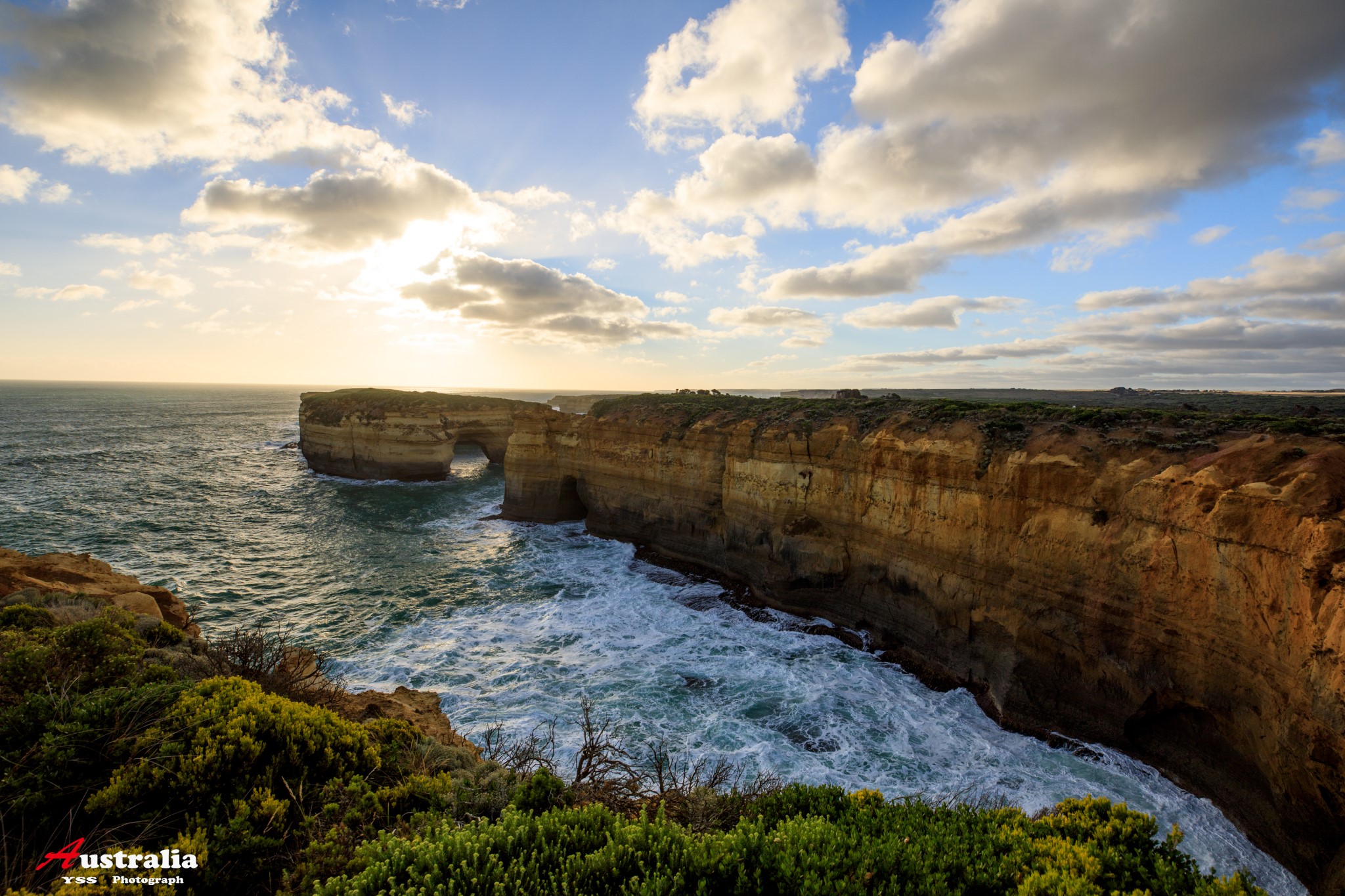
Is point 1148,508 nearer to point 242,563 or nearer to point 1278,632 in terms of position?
point 1278,632

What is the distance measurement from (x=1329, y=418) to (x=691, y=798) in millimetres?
17447

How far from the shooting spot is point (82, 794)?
5402 millimetres

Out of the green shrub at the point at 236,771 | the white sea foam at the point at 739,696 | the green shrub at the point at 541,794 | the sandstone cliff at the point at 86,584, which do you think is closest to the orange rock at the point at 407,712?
the white sea foam at the point at 739,696

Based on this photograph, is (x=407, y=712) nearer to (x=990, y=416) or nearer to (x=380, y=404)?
(x=990, y=416)

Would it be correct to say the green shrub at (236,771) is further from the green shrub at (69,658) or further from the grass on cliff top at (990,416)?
the grass on cliff top at (990,416)

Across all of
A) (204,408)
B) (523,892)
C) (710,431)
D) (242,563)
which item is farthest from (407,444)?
(204,408)

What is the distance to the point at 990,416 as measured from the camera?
51.3 feet

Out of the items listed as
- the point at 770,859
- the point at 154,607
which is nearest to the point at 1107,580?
the point at 770,859

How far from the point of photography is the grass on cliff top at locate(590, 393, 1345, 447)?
39.8 ft

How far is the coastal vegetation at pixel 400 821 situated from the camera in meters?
4.79

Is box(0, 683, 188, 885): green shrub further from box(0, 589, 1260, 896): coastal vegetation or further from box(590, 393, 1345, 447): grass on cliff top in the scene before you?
box(590, 393, 1345, 447): grass on cliff top

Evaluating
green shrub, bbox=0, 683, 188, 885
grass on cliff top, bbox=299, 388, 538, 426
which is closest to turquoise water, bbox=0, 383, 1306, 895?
green shrub, bbox=0, 683, 188, 885

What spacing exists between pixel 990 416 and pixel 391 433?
127ft

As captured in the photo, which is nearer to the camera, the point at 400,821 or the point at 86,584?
the point at 400,821
